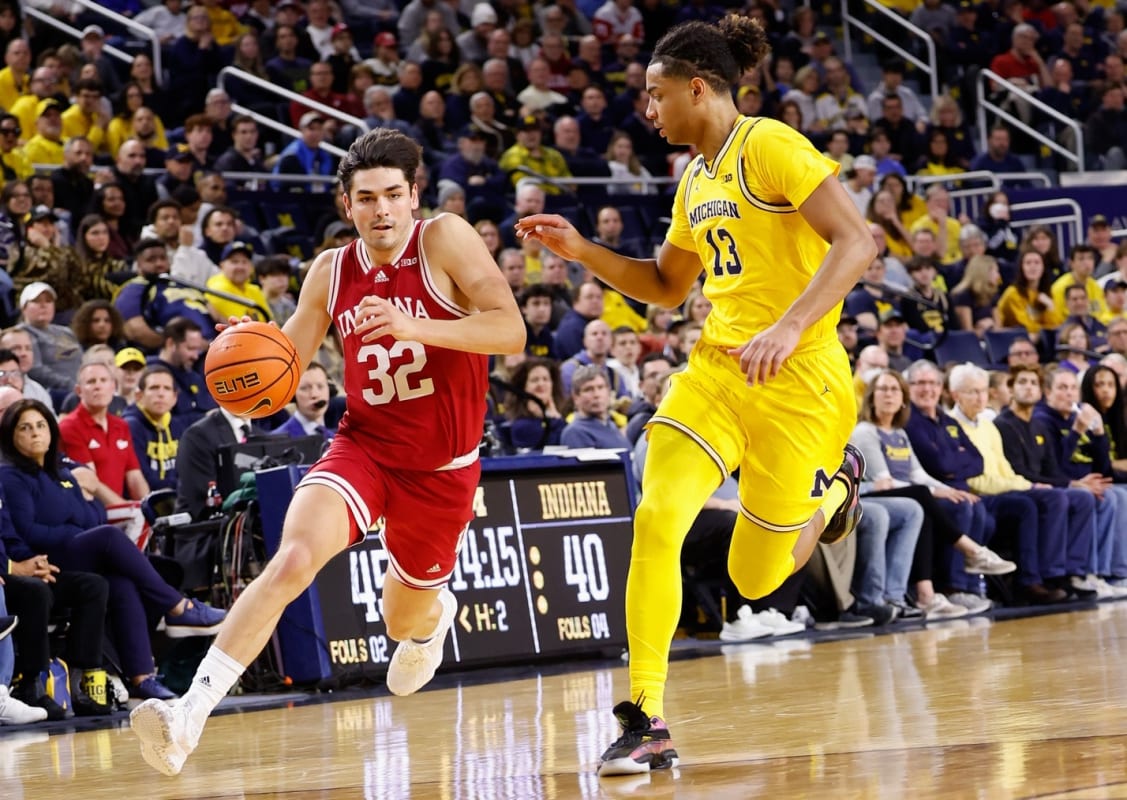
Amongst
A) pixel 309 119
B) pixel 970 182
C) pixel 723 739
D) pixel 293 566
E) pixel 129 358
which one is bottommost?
pixel 723 739

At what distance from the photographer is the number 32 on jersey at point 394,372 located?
5.59 meters

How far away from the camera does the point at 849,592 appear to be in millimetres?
11117

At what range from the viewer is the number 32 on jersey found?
559 centimetres

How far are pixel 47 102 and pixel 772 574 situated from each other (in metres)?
9.73

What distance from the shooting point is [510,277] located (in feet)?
43.6

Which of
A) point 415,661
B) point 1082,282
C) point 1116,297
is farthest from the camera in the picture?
point 1082,282

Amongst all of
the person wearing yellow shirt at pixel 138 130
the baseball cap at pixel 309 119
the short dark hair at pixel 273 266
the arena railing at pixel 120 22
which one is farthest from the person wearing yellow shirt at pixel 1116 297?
the arena railing at pixel 120 22

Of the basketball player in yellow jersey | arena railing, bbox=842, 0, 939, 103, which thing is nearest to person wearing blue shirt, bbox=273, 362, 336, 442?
the basketball player in yellow jersey

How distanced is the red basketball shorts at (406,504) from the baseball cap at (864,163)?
38.4 feet

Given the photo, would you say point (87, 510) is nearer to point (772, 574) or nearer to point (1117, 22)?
point (772, 574)

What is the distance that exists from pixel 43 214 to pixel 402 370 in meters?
6.90

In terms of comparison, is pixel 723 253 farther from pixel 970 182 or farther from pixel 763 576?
pixel 970 182

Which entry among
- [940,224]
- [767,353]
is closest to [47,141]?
[940,224]

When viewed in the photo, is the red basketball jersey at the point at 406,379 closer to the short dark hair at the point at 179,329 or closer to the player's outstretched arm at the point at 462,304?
the player's outstretched arm at the point at 462,304
